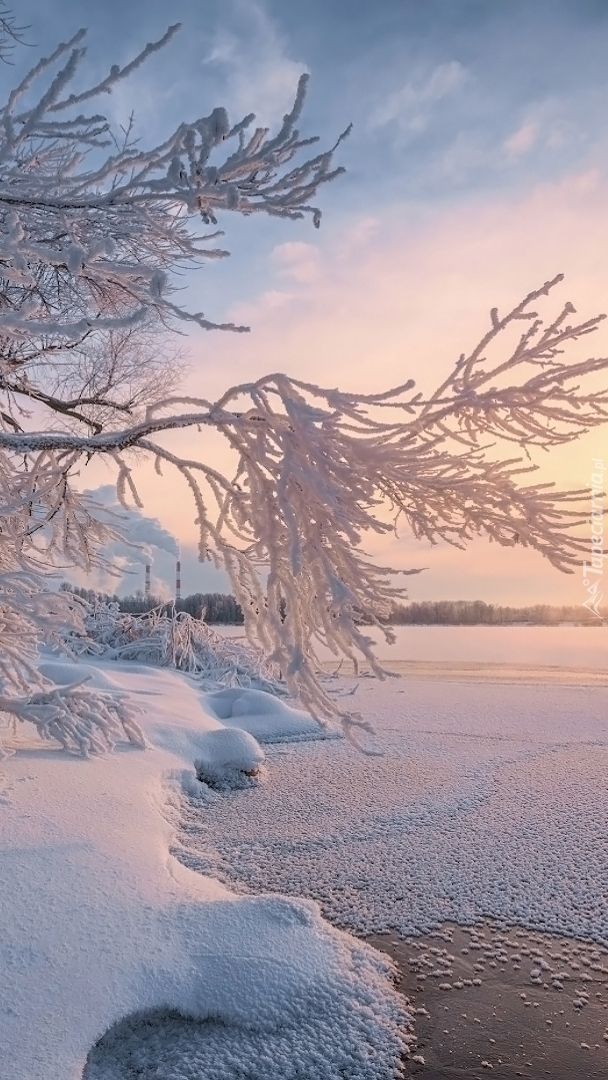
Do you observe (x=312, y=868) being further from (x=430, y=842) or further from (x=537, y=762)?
(x=537, y=762)

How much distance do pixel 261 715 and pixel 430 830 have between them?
15.9ft

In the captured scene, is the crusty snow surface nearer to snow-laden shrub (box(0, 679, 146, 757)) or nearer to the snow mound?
the snow mound

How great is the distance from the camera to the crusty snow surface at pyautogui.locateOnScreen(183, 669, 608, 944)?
4.54 m

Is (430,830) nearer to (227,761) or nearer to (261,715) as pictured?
(227,761)

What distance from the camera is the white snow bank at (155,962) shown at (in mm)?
2932

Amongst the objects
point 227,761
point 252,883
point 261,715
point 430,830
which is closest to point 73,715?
point 227,761

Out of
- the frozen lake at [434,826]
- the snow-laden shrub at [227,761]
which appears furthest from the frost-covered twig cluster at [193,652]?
the snow-laden shrub at [227,761]

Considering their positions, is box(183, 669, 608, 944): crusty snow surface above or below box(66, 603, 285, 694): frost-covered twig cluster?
below

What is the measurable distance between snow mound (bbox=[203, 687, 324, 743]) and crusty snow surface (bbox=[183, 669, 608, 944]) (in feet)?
1.91

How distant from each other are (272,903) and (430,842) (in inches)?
80.6

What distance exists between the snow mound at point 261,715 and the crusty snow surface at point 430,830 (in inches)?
22.9

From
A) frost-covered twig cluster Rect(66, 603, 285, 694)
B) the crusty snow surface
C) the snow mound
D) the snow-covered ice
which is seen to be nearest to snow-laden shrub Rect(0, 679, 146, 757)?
the snow-covered ice

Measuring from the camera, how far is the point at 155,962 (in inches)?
131

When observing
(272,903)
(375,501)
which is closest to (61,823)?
(272,903)
